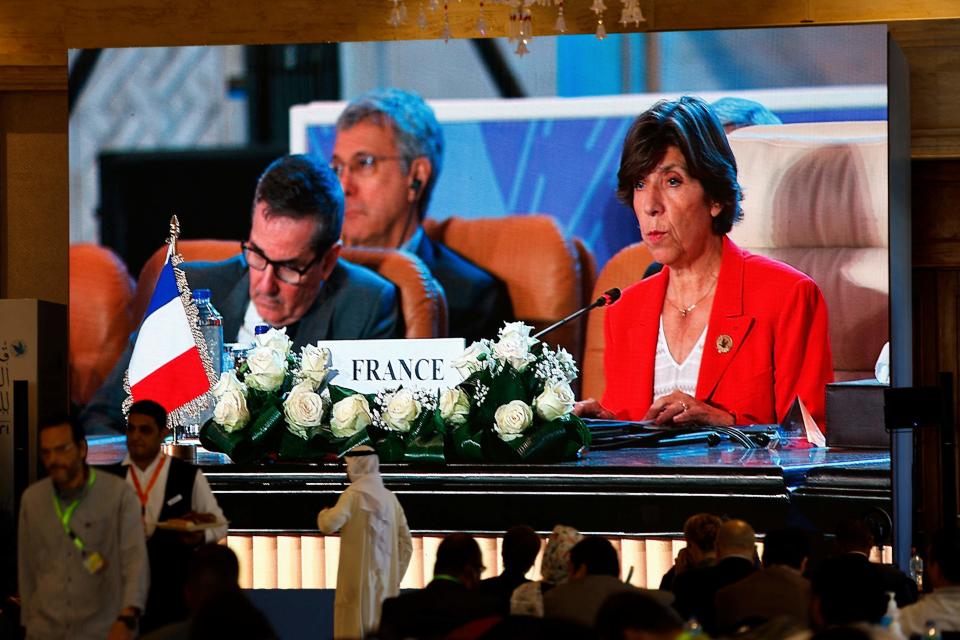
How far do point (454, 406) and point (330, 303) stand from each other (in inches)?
76.0

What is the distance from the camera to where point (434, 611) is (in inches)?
137

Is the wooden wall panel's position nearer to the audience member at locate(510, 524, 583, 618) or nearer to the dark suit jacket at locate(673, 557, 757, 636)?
the audience member at locate(510, 524, 583, 618)

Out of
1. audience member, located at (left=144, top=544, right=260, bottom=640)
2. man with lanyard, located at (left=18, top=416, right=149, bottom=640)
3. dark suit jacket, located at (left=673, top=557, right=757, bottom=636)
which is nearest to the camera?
audience member, located at (left=144, top=544, right=260, bottom=640)

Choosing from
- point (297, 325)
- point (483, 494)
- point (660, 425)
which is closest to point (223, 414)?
point (483, 494)

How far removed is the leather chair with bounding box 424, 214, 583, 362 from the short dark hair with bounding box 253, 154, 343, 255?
1.75 ft

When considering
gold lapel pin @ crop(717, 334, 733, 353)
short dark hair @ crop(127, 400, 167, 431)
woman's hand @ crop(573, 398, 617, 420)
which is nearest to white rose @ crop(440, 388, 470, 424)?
woman's hand @ crop(573, 398, 617, 420)

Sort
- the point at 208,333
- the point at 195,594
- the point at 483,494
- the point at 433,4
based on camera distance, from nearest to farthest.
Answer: the point at 195,594
the point at 433,4
the point at 483,494
the point at 208,333

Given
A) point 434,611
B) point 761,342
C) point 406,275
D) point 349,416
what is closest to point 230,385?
point 349,416

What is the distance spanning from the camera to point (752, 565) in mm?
4188

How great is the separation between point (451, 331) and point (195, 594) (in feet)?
13.9

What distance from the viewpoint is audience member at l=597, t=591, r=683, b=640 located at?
2.79 meters

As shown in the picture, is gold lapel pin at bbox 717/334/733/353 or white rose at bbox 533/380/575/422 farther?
gold lapel pin at bbox 717/334/733/353

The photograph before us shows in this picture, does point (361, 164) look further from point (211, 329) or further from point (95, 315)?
point (95, 315)

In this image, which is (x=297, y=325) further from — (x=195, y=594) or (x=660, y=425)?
(x=195, y=594)
